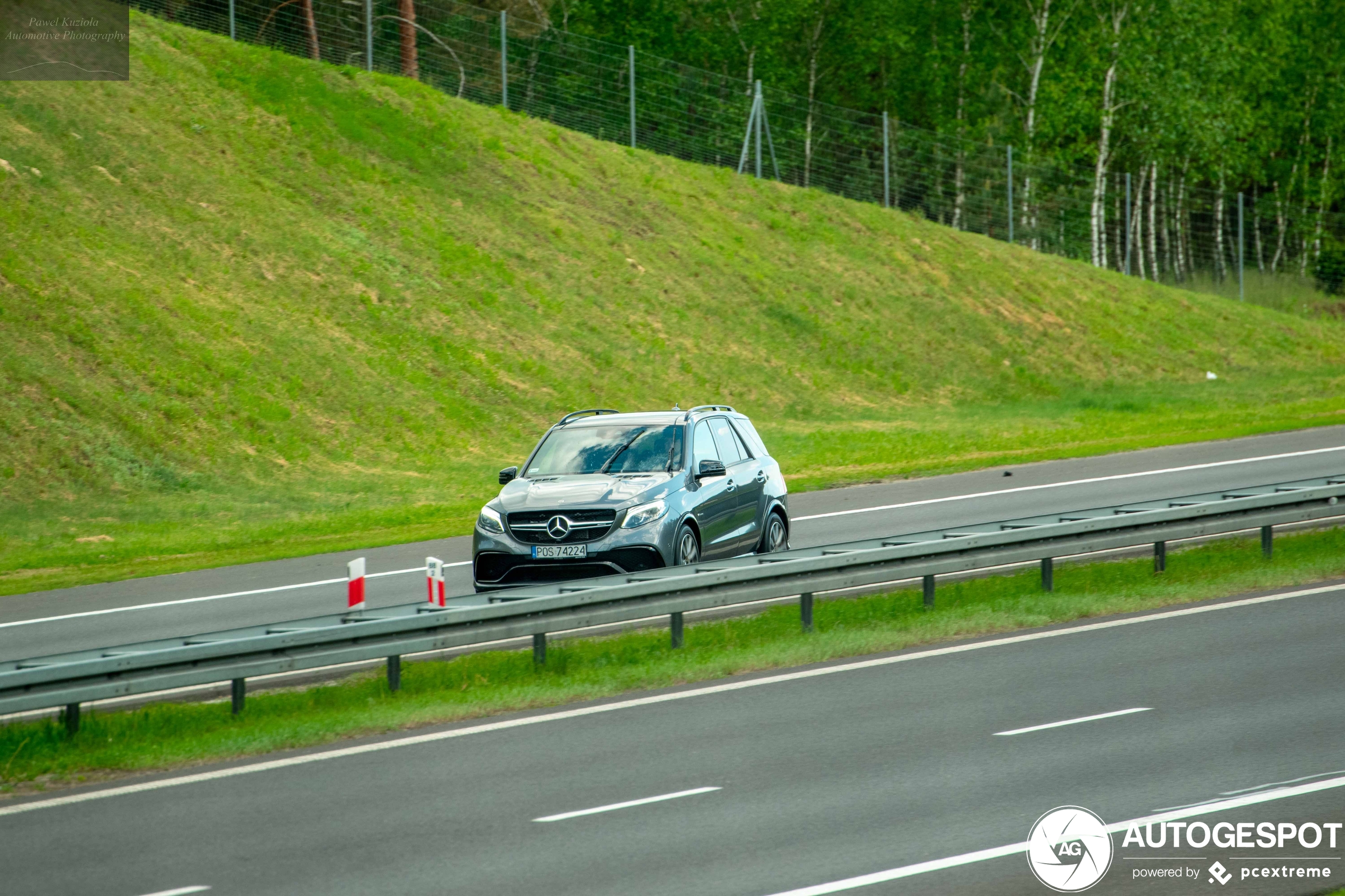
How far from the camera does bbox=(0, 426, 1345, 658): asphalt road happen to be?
1312cm

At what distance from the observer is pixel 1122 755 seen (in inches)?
312

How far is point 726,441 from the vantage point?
14.4 metres

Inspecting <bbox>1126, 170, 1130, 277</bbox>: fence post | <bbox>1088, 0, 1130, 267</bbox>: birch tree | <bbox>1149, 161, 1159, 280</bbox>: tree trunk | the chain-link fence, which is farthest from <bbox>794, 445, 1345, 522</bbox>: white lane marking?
<bbox>1149, 161, 1159, 280</bbox>: tree trunk

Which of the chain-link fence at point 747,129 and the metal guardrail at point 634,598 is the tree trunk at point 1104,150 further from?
the metal guardrail at point 634,598

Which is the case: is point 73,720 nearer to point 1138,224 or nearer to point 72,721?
point 72,721

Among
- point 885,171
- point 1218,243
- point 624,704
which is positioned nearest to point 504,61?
point 885,171

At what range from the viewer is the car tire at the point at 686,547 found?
12297mm

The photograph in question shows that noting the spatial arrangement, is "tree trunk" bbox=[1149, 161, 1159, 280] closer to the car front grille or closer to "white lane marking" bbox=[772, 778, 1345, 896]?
the car front grille

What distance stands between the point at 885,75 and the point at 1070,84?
32.9ft

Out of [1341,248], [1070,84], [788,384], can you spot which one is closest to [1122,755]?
[788,384]

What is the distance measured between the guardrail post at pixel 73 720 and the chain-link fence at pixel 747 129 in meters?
27.8

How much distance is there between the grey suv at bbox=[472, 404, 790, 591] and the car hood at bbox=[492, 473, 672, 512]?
13mm

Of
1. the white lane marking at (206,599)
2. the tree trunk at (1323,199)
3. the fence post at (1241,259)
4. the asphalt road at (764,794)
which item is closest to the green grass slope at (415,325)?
the white lane marking at (206,599)

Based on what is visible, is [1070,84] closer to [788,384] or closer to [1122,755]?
[788,384]
